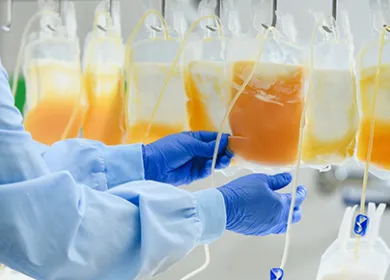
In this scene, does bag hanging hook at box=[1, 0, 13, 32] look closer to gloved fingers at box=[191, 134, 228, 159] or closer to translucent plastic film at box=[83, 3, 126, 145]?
translucent plastic film at box=[83, 3, 126, 145]

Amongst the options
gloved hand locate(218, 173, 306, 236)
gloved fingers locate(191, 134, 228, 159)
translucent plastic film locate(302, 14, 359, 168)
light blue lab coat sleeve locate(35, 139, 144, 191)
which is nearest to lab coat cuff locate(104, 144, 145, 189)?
light blue lab coat sleeve locate(35, 139, 144, 191)

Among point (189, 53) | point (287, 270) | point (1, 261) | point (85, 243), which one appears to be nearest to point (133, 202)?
point (85, 243)

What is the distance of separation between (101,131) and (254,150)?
14.7 inches

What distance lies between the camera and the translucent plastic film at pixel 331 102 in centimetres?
93

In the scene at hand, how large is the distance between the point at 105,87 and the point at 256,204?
0.44m

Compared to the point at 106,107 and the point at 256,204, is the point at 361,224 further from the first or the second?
the point at 106,107

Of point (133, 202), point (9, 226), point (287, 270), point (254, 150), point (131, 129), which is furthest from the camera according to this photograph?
point (287, 270)

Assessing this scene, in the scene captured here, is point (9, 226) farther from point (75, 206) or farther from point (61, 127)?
point (61, 127)

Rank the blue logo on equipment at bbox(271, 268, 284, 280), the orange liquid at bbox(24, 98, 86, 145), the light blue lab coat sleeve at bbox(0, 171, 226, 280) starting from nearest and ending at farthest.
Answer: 1. the light blue lab coat sleeve at bbox(0, 171, 226, 280)
2. the blue logo on equipment at bbox(271, 268, 284, 280)
3. the orange liquid at bbox(24, 98, 86, 145)

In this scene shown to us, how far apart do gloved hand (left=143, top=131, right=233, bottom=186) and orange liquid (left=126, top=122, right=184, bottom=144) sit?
0.10 feet

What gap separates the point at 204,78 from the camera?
103 cm

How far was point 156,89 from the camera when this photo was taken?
1088mm

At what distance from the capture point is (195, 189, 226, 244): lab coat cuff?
0.88m

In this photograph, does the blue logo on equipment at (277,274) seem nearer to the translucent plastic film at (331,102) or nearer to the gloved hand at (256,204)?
the gloved hand at (256,204)
